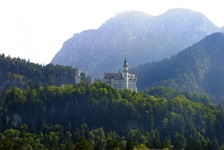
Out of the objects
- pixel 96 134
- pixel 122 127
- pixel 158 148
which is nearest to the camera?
pixel 158 148

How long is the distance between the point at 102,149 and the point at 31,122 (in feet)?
163

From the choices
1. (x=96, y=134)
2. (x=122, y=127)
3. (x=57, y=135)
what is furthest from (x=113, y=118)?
(x=57, y=135)

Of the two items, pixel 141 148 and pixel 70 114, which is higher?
pixel 70 114

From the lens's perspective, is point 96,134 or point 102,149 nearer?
point 102,149

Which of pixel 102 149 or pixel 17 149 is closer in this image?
Result: pixel 17 149

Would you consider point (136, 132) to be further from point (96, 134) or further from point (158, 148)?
point (158, 148)

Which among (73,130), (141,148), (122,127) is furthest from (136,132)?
(141,148)

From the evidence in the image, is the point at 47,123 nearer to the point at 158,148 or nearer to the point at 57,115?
the point at 57,115

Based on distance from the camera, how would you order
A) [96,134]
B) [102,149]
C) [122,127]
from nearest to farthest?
[102,149] < [96,134] < [122,127]

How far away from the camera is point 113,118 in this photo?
199000 mm

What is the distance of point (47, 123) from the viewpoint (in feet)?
625

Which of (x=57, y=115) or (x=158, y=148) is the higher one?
(x=57, y=115)

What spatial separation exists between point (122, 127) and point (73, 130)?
885 inches

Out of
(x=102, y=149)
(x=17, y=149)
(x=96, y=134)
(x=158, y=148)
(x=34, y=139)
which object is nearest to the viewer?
(x=17, y=149)
